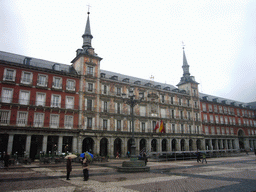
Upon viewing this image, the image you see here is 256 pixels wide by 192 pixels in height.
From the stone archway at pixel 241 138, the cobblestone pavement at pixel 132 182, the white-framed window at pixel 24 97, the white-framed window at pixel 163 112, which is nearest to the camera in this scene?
the cobblestone pavement at pixel 132 182

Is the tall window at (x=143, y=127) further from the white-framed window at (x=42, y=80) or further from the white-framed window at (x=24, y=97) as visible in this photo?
the white-framed window at (x=24, y=97)

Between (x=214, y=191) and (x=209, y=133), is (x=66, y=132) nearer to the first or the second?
(x=214, y=191)

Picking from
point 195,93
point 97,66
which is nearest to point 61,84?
point 97,66

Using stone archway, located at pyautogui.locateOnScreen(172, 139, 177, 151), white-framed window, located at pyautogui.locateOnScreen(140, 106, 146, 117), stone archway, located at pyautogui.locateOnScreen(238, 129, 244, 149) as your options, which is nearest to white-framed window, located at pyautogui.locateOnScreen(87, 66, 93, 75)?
white-framed window, located at pyautogui.locateOnScreen(140, 106, 146, 117)

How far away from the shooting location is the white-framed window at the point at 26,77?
2945cm

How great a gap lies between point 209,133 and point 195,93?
11325 millimetres

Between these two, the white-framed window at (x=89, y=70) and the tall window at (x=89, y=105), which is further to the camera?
the white-framed window at (x=89, y=70)

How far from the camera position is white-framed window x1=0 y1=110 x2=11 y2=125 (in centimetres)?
2653

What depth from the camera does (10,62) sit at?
2853 cm

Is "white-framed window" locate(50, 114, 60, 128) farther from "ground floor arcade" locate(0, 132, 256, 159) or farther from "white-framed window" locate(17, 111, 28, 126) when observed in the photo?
"white-framed window" locate(17, 111, 28, 126)

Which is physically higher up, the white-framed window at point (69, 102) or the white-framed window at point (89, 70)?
the white-framed window at point (89, 70)

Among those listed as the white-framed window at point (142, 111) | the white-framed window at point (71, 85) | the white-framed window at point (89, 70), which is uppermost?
the white-framed window at point (89, 70)

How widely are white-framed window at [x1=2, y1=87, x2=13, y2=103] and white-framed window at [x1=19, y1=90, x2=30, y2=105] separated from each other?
1.31 m

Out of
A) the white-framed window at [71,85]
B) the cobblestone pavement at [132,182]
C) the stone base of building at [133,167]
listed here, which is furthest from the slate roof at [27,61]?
the stone base of building at [133,167]
